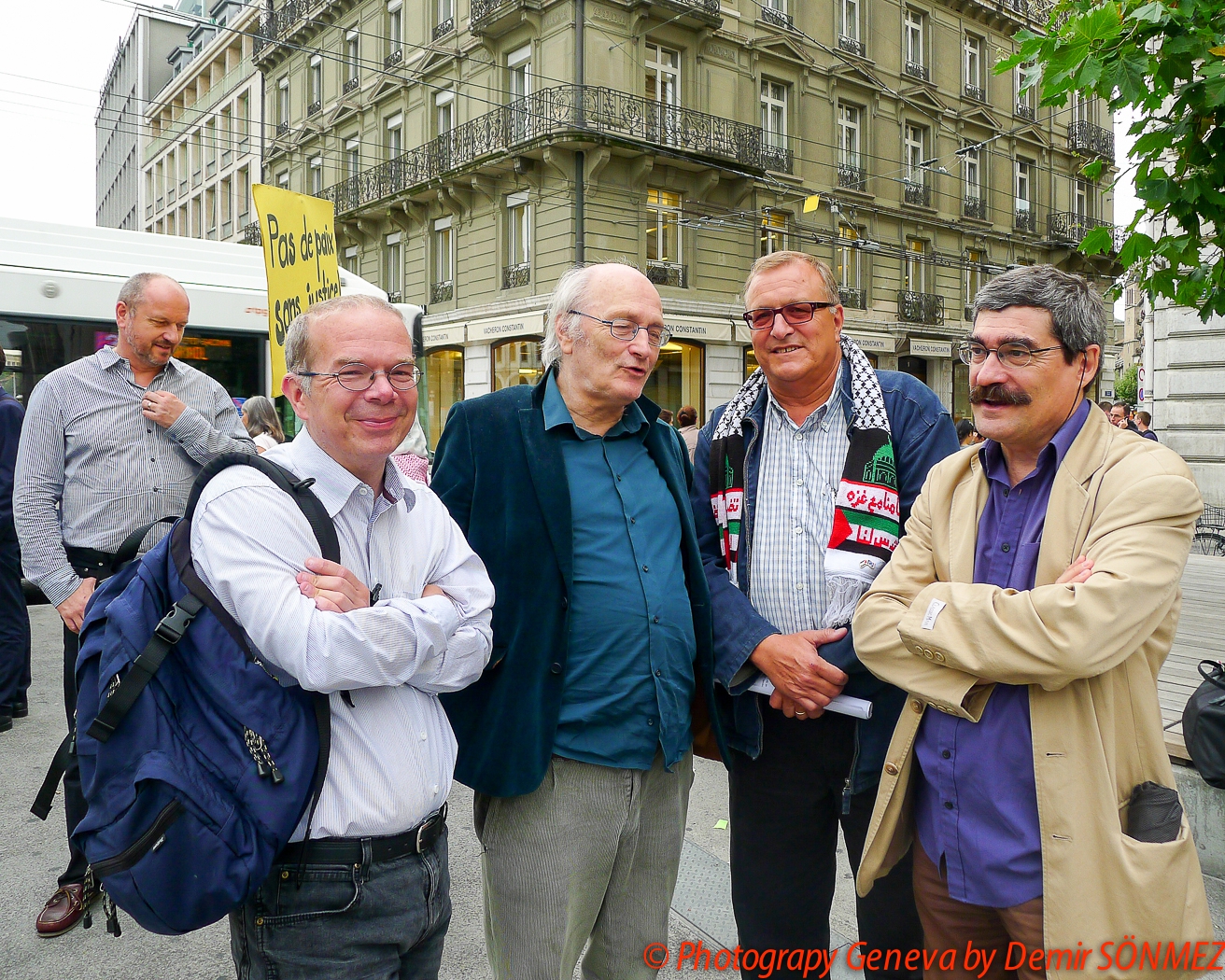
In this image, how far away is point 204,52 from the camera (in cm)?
3500

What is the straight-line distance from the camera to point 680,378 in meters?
21.8

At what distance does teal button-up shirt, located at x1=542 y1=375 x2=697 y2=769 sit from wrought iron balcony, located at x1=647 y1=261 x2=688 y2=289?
18.9 metres

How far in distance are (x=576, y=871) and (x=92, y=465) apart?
2397 mm

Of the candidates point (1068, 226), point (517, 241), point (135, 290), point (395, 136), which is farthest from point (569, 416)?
point (1068, 226)

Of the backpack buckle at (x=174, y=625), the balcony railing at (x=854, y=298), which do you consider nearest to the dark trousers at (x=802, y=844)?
the backpack buckle at (x=174, y=625)

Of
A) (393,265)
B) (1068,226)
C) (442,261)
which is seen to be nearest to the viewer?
(442,261)

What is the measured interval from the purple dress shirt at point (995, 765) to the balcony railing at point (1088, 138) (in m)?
35.2

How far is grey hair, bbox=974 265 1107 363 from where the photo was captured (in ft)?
6.57

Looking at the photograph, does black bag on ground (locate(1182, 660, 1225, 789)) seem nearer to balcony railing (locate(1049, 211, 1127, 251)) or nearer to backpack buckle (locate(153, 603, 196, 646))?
backpack buckle (locate(153, 603, 196, 646))

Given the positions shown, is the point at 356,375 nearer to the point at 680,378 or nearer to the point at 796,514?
the point at 796,514

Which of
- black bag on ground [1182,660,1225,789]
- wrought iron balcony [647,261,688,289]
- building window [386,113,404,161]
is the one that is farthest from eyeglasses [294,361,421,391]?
building window [386,113,404,161]

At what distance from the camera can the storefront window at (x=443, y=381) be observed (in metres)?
23.8

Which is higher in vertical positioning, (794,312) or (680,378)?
(680,378)

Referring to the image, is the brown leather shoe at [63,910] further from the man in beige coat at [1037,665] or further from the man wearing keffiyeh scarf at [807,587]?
the man in beige coat at [1037,665]
